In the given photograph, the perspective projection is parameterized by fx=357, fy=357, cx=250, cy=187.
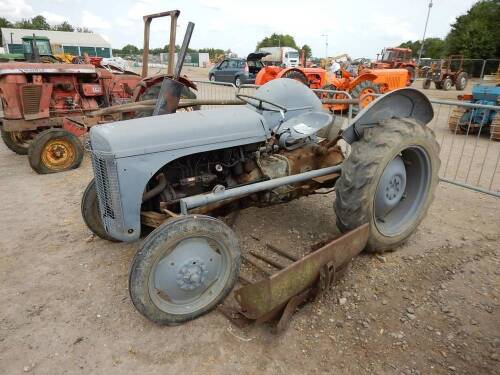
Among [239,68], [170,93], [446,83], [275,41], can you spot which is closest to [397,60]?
[446,83]

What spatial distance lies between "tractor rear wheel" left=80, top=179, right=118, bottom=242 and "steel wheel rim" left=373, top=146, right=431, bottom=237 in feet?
7.29

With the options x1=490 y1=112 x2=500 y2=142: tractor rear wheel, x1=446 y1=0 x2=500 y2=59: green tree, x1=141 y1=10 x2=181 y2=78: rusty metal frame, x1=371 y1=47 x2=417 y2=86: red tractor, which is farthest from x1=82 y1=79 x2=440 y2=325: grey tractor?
x1=446 y1=0 x2=500 y2=59: green tree

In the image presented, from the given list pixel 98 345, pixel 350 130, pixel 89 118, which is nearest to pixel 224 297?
pixel 98 345

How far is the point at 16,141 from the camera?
→ 6133 mm

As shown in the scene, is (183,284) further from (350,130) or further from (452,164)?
(452,164)

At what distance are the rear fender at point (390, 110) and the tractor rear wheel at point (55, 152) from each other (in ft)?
13.7

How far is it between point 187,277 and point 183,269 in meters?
0.06

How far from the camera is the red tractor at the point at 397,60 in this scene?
1677cm

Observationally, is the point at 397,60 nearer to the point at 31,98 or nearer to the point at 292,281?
the point at 31,98

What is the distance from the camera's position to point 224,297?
234 cm

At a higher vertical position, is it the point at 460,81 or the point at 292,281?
the point at 292,281

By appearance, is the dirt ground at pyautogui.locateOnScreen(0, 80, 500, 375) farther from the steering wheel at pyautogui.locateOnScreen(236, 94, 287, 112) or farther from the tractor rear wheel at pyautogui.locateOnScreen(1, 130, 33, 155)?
the tractor rear wheel at pyautogui.locateOnScreen(1, 130, 33, 155)

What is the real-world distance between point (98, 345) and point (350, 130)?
2.27m

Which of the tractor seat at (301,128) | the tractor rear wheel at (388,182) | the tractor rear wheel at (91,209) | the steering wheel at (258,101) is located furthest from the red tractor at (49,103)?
the tractor rear wheel at (388,182)
